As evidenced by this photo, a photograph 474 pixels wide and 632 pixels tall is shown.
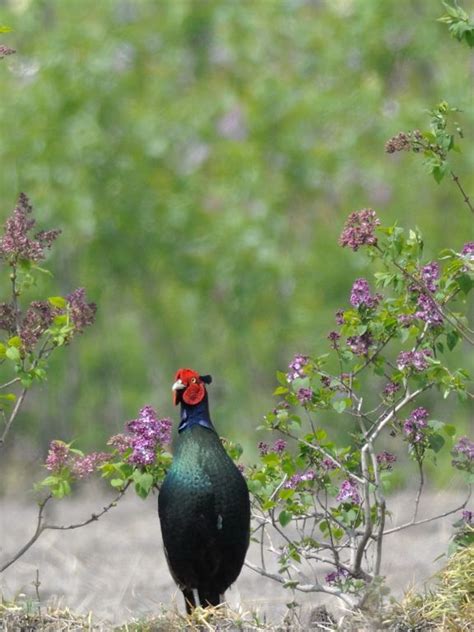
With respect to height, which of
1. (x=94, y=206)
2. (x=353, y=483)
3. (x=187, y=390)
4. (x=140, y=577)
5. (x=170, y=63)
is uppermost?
(x=170, y=63)

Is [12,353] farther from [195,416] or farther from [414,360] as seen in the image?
[414,360]

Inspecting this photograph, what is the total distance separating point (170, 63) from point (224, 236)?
1594mm

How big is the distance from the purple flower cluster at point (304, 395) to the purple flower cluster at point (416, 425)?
0.36m

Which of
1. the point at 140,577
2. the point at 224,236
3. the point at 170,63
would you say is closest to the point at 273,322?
the point at 224,236

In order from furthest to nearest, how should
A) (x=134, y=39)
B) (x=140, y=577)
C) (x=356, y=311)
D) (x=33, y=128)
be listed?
1. (x=134, y=39)
2. (x=33, y=128)
3. (x=140, y=577)
4. (x=356, y=311)

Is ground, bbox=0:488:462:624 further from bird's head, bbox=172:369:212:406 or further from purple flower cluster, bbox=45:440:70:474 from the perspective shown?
bird's head, bbox=172:369:212:406

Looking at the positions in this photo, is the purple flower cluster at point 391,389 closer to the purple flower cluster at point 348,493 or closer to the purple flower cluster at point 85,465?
the purple flower cluster at point 348,493

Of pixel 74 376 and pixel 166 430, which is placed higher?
pixel 74 376

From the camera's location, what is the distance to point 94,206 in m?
9.75

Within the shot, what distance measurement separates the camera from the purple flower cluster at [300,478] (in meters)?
4.85

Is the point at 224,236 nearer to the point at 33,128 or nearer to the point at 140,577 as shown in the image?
the point at 33,128

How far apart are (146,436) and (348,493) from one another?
2.53ft

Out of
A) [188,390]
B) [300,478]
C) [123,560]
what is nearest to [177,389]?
[188,390]

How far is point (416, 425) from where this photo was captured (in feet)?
15.4
